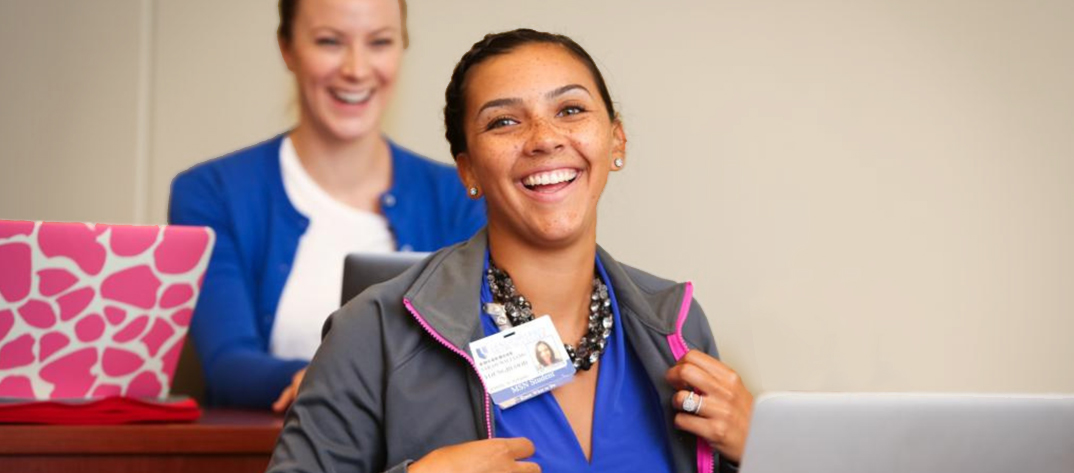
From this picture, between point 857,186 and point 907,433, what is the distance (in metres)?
2.97

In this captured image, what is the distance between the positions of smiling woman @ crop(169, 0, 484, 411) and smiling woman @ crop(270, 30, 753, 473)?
159 centimetres

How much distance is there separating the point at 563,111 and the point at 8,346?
1.14 metres

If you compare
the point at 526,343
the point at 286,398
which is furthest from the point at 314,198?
the point at 526,343

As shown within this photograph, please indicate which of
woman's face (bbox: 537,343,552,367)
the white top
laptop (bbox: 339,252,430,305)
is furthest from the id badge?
the white top

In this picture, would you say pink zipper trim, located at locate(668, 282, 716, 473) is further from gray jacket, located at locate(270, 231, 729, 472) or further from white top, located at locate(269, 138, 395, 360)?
white top, located at locate(269, 138, 395, 360)

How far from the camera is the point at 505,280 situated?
6.14ft

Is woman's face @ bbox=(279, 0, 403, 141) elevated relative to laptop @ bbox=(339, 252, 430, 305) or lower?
elevated

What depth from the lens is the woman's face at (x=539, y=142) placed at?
6.08ft

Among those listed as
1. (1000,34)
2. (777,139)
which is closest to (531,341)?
(777,139)

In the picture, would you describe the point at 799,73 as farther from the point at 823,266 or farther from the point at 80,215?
the point at 80,215

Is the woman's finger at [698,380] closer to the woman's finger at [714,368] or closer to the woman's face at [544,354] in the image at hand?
the woman's finger at [714,368]

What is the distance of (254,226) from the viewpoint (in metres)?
3.60

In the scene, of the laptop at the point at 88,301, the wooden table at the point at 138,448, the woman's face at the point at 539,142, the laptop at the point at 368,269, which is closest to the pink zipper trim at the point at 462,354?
the woman's face at the point at 539,142

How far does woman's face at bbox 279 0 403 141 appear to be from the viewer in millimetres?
3793
